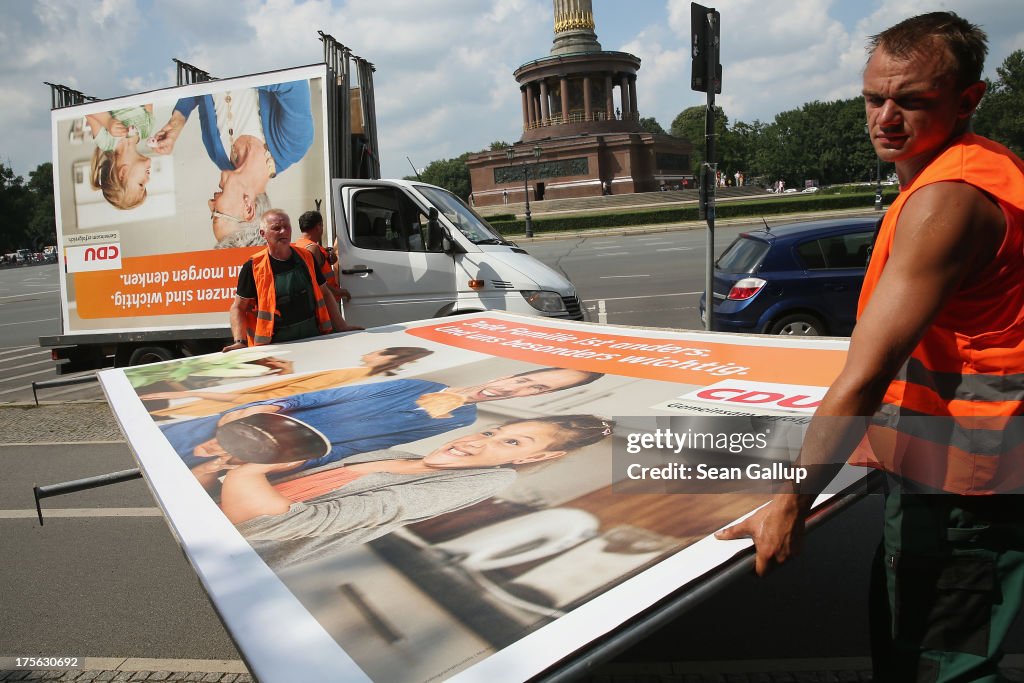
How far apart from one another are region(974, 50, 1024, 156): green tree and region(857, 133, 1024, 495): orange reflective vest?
296 ft

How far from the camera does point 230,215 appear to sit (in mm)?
8016

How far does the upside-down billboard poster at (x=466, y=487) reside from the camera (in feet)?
5.41

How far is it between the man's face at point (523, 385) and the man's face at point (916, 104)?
193cm

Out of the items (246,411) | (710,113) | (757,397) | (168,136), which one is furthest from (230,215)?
(757,397)

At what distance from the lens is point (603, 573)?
5.85 feet

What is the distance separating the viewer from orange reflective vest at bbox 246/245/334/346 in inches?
212

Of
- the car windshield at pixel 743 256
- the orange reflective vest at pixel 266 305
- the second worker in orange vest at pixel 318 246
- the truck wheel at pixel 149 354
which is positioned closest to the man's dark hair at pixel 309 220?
the second worker in orange vest at pixel 318 246

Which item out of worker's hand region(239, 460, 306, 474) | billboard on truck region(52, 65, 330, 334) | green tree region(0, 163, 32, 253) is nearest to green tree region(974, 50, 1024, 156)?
billboard on truck region(52, 65, 330, 334)

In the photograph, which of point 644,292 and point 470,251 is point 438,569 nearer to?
point 470,251

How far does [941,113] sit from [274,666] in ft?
5.68

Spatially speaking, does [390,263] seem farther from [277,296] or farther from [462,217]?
[277,296]

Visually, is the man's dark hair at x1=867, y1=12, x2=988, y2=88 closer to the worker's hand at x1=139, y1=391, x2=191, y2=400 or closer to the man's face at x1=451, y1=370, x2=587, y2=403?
the man's face at x1=451, y1=370, x2=587, y2=403

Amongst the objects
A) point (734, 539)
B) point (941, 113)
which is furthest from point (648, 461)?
point (941, 113)

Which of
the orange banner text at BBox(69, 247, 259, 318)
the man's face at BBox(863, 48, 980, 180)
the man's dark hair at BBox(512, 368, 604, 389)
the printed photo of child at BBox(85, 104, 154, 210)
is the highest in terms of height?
the printed photo of child at BBox(85, 104, 154, 210)
